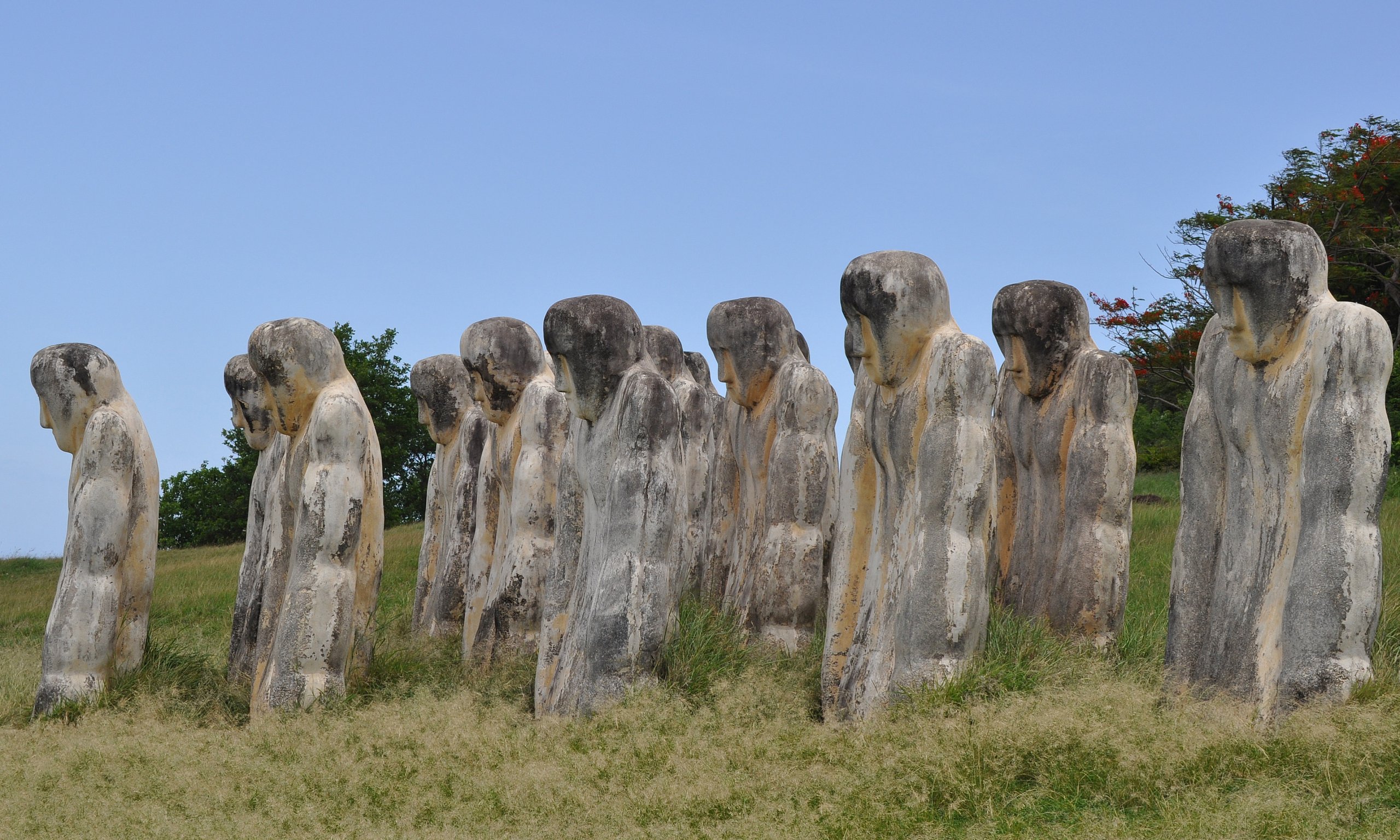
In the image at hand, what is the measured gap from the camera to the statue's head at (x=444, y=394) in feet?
43.5

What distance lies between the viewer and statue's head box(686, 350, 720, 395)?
1510cm

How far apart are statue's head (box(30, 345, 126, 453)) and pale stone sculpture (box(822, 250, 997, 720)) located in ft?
16.7

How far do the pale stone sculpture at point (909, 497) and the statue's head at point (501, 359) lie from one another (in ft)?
11.5

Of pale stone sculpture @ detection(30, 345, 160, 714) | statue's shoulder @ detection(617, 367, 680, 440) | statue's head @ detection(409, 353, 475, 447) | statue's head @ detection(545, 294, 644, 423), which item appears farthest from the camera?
statue's head @ detection(409, 353, 475, 447)

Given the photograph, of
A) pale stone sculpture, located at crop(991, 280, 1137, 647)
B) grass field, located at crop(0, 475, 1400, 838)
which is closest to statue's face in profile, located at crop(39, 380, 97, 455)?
grass field, located at crop(0, 475, 1400, 838)

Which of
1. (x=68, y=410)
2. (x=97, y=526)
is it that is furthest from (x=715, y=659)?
(x=68, y=410)

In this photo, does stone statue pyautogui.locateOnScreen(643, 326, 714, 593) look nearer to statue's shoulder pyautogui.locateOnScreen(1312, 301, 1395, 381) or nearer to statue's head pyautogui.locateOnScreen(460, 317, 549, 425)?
statue's head pyautogui.locateOnScreen(460, 317, 549, 425)

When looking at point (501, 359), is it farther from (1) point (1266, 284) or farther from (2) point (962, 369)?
(1) point (1266, 284)

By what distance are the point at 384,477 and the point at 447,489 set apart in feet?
56.5

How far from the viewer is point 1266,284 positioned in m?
7.08

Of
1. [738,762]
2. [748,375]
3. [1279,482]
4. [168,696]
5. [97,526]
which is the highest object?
[748,375]

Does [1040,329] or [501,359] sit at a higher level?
[1040,329]

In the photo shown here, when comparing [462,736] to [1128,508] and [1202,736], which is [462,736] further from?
[1128,508]

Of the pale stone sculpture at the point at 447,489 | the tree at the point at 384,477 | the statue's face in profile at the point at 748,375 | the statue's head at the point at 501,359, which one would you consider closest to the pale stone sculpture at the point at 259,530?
the statue's head at the point at 501,359
